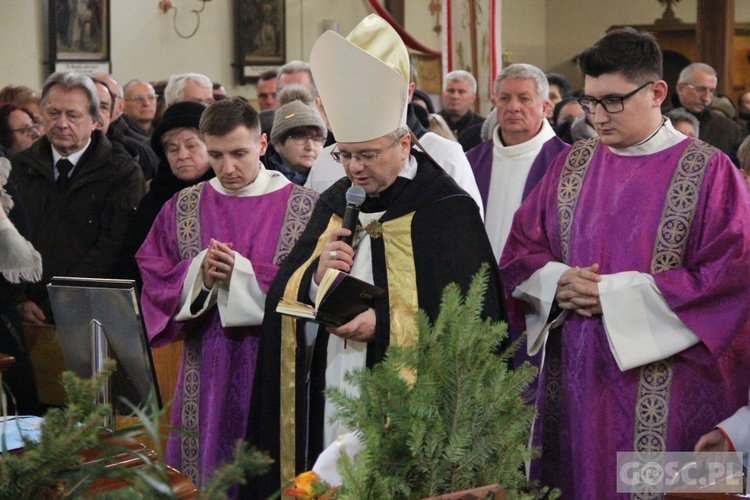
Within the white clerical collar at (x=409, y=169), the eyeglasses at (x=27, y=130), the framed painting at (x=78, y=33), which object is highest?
the framed painting at (x=78, y=33)

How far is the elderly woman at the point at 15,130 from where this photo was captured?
6.46 m

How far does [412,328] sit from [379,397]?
4.49ft

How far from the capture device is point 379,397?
179 centimetres

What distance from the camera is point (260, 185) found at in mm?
3975

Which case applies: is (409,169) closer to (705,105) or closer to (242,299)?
(242,299)

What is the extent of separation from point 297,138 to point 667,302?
2308 mm

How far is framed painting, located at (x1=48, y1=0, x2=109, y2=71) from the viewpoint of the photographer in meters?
10.6

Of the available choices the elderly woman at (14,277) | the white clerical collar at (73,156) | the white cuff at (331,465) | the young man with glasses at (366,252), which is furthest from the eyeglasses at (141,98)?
the white cuff at (331,465)

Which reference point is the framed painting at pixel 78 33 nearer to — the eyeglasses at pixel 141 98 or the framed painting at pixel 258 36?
the framed painting at pixel 258 36

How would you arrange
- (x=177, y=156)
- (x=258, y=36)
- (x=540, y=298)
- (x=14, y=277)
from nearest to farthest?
(x=540, y=298) < (x=14, y=277) < (x=177, y=156) < (x=258, y=36)

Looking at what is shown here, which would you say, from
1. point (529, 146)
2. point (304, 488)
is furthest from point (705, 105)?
point (304, 488)

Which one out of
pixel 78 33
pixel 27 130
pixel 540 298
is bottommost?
pixel 540 298

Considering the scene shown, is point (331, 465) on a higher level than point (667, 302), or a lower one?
lower

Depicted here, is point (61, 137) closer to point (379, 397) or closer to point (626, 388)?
point (626, 388)
